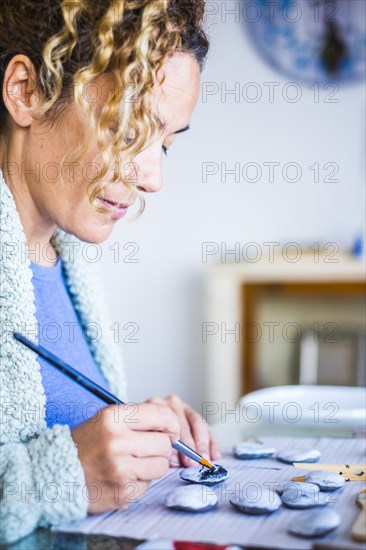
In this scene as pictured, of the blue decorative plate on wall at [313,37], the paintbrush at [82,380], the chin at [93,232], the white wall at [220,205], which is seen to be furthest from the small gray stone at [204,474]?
the blue decorative plate on wall at [313,37]

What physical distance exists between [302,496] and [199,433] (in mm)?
295

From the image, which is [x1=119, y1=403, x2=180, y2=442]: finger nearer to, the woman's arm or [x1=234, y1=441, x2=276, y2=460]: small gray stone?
the woman's arm

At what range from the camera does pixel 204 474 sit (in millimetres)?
847

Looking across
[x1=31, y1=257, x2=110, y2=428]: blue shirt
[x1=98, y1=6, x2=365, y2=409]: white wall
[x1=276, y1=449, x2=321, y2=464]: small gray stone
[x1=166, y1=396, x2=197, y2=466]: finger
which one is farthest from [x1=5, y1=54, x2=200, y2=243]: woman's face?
[x1=98, y1=6, x2=365, y2=409]: white wall

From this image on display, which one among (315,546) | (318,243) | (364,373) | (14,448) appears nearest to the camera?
(315,546)

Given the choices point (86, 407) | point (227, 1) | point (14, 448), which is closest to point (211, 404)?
point (227, 1)

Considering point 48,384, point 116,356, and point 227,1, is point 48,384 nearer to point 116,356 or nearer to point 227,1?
point 116,356

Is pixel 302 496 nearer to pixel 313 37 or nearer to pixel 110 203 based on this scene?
pixel 110 203

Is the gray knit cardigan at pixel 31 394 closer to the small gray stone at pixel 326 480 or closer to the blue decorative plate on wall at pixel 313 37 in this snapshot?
the small gray stone at pixel 326 480

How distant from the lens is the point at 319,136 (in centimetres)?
299

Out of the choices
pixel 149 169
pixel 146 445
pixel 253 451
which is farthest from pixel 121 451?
pixel 149 169

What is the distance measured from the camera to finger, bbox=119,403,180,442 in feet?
2.54

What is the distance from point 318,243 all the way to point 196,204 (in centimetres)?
54

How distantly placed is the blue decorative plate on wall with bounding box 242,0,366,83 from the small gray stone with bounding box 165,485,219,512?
2480mm
